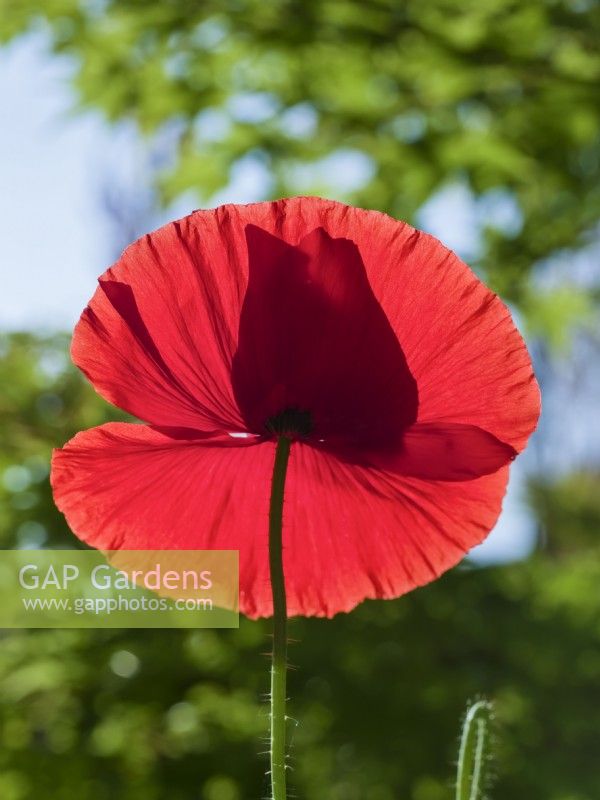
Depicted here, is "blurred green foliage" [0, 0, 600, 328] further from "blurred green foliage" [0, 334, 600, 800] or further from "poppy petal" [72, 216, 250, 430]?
"poppy petal" [72, 216, 250, 430]

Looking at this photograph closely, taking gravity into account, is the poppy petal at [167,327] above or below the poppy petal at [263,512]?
above

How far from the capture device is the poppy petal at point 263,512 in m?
0.39

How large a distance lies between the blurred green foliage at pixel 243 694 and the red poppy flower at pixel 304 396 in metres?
1.12

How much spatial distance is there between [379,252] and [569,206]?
1.82 meters

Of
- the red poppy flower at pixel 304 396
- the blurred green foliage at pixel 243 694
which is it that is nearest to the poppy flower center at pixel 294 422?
the red poppy flower at pixel 304 396

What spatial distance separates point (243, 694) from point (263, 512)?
1.26 metres

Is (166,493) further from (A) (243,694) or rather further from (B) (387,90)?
(B) (387,90)

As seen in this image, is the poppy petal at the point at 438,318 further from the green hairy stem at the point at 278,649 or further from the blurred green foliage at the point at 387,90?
the blurred green foliage at the point at 387,90

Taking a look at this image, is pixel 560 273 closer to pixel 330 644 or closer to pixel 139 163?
pixel 330 644

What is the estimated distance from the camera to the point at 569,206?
2.07m

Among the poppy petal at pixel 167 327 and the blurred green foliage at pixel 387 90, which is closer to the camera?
the poppy petal at pixel 167 327

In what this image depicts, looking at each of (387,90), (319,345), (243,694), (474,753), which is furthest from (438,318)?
(387,90)

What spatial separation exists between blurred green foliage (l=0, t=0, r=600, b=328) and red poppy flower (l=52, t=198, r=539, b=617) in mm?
1426

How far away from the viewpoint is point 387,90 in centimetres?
199
